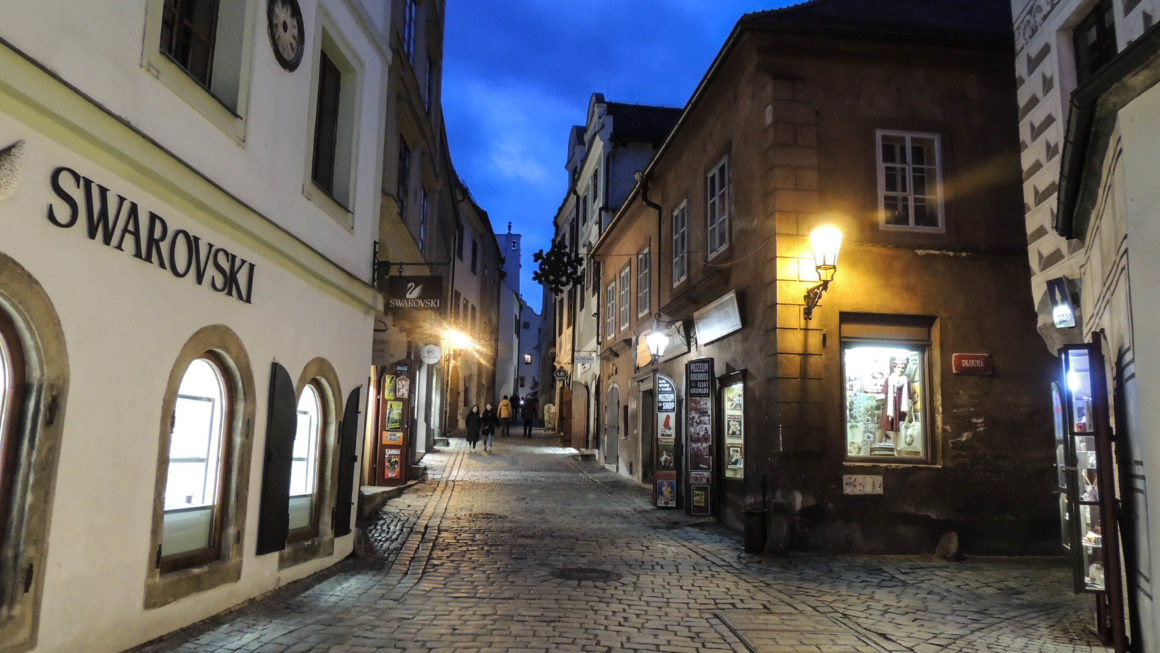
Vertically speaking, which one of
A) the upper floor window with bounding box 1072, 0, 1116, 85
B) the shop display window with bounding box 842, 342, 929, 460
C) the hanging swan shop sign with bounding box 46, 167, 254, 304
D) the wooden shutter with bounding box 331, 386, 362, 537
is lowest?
the wooden shutter with bounding box 331, 386, 362, 537

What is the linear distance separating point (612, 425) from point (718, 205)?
34.9ft

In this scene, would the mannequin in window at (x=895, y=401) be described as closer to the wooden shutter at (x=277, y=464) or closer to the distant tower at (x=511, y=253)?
the wooden shutter at (x=277, y=464)

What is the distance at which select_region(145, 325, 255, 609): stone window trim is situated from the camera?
584 centimetres

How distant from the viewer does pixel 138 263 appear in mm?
5457

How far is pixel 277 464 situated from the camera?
7668mm

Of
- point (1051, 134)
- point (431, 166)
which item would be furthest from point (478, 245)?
point (1051, 134)

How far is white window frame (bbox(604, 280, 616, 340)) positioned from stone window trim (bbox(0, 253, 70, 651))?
1918 cm

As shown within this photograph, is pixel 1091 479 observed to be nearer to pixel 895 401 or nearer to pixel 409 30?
pixel 895 401

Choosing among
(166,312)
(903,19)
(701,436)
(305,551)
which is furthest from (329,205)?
(903,19)

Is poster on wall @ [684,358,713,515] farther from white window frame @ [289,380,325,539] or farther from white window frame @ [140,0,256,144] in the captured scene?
white window frame @ [140,0,256,144]

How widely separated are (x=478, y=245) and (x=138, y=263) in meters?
35.0

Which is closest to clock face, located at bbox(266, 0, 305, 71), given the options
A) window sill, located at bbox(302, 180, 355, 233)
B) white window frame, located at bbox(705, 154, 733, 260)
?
window sill, located at bbox(302, 180, 355, 233)

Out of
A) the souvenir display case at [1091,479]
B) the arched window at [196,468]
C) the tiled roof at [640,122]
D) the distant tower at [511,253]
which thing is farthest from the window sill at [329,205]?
the distant tower at [511,253]

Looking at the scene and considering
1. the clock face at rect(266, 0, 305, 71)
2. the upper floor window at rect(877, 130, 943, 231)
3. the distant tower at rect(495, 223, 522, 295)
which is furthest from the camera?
the distant tower at rect(495, 223, 522, 295)
